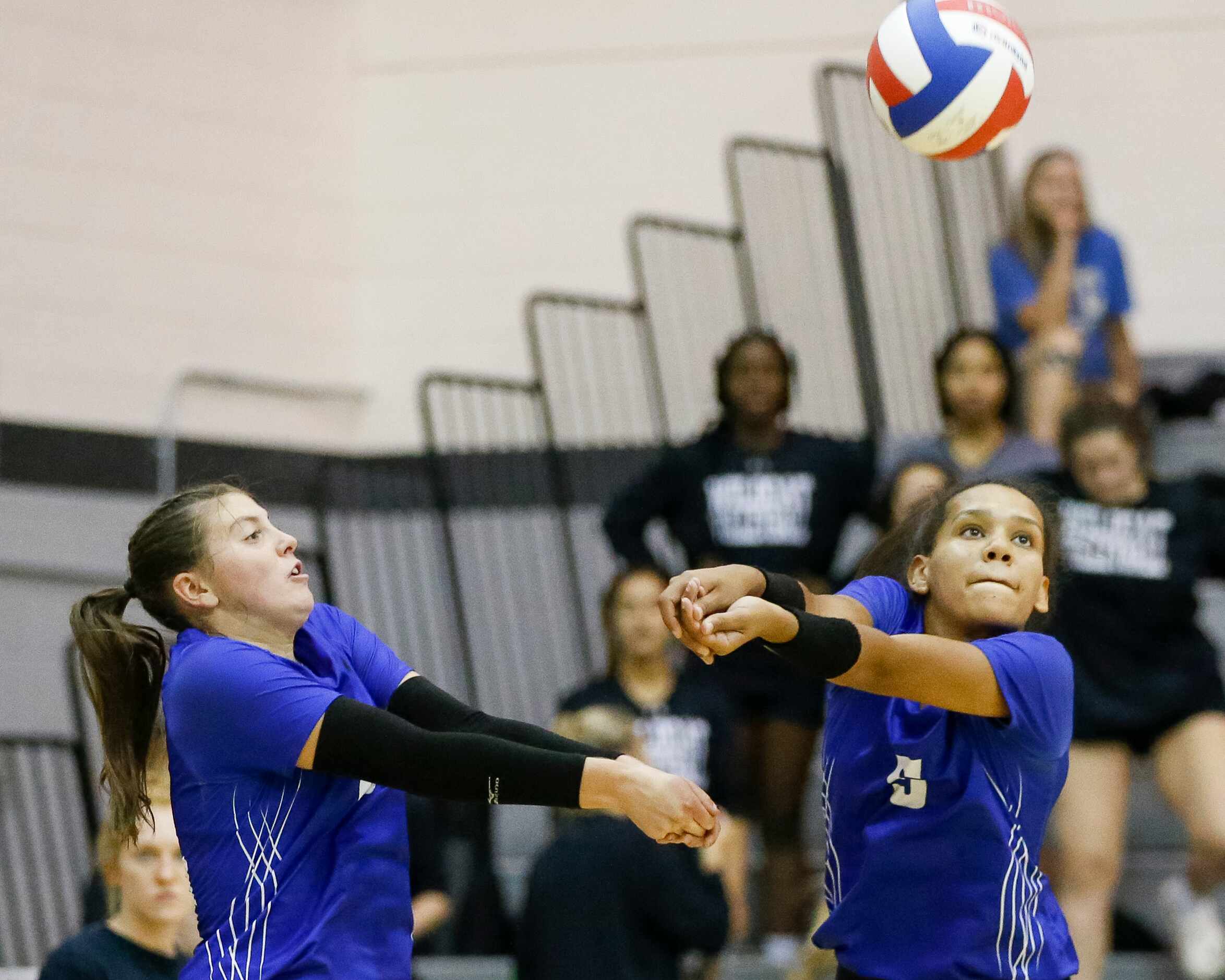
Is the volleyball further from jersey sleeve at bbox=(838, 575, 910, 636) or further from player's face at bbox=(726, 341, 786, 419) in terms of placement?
player's face at bbox=(726, 341, 786, 419)

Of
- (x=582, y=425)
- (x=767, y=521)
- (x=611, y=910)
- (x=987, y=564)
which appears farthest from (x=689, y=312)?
(x=987, y=564)

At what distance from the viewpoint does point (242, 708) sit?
9.32 feet

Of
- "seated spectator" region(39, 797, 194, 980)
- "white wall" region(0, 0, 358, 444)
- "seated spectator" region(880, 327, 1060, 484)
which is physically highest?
"white wall" region(0, 0, 358, 444)

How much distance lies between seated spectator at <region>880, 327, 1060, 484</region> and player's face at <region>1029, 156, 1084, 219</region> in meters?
1.13

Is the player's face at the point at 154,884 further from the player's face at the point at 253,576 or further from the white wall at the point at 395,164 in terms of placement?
the white wall at the point at 395,164

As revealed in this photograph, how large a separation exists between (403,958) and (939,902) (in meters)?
0.90

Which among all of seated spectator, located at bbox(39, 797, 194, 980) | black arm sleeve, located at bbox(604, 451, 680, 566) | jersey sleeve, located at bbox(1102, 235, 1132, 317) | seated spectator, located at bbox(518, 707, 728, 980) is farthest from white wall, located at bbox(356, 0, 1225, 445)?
seated spectator, located at bbox(39, 797, 194, 980)

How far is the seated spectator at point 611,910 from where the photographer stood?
4652 millimetres

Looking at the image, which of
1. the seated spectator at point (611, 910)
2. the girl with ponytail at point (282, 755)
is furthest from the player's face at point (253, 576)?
the seated spectator at point (611, 910)

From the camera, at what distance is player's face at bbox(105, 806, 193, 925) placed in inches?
151

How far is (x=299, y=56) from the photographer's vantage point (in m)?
9.53

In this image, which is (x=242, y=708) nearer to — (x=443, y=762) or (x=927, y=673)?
(x=443, y=762)

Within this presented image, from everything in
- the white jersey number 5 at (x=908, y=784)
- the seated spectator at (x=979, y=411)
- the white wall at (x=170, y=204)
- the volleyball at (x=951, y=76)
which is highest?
the white wall at (x=170, y=204)

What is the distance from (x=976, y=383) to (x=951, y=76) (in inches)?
77.7
